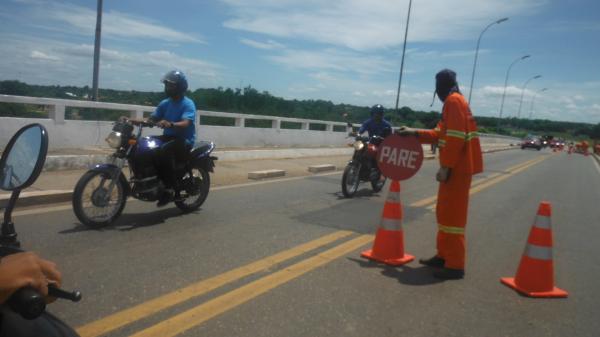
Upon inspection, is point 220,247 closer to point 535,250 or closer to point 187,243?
point 187,243

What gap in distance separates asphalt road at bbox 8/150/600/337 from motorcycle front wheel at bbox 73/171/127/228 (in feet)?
0.60

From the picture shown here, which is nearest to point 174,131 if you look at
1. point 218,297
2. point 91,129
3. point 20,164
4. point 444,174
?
point 218,297

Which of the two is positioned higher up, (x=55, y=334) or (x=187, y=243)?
(x=55, y=334)

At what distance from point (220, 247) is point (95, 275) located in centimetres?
148

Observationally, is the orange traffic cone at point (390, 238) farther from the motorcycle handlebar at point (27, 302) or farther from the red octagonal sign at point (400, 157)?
the motorcycle handlebar at point (27, 302)

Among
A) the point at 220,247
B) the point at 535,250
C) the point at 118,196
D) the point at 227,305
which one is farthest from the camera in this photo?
the point at 118,196

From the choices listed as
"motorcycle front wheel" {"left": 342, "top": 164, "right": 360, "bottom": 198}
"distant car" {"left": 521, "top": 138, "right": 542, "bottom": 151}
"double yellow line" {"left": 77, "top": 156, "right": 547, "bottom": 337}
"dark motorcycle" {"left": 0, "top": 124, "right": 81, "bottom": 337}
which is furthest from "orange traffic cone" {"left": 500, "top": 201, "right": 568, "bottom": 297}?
"distant car" {"left": 521, "top": 138, "right": 542, "bottom": 151}

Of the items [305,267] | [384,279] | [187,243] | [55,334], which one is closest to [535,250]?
[384,279]

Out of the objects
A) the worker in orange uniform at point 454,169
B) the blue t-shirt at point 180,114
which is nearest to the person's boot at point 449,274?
the worker in orange uniform at point 454,169

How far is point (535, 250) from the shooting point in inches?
193

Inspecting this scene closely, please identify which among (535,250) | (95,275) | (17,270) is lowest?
(95,275)

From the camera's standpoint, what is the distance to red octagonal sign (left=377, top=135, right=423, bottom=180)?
5.61 meters

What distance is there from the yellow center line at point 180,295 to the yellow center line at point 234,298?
0.18 m

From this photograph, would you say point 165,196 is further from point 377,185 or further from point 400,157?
point 377,185
